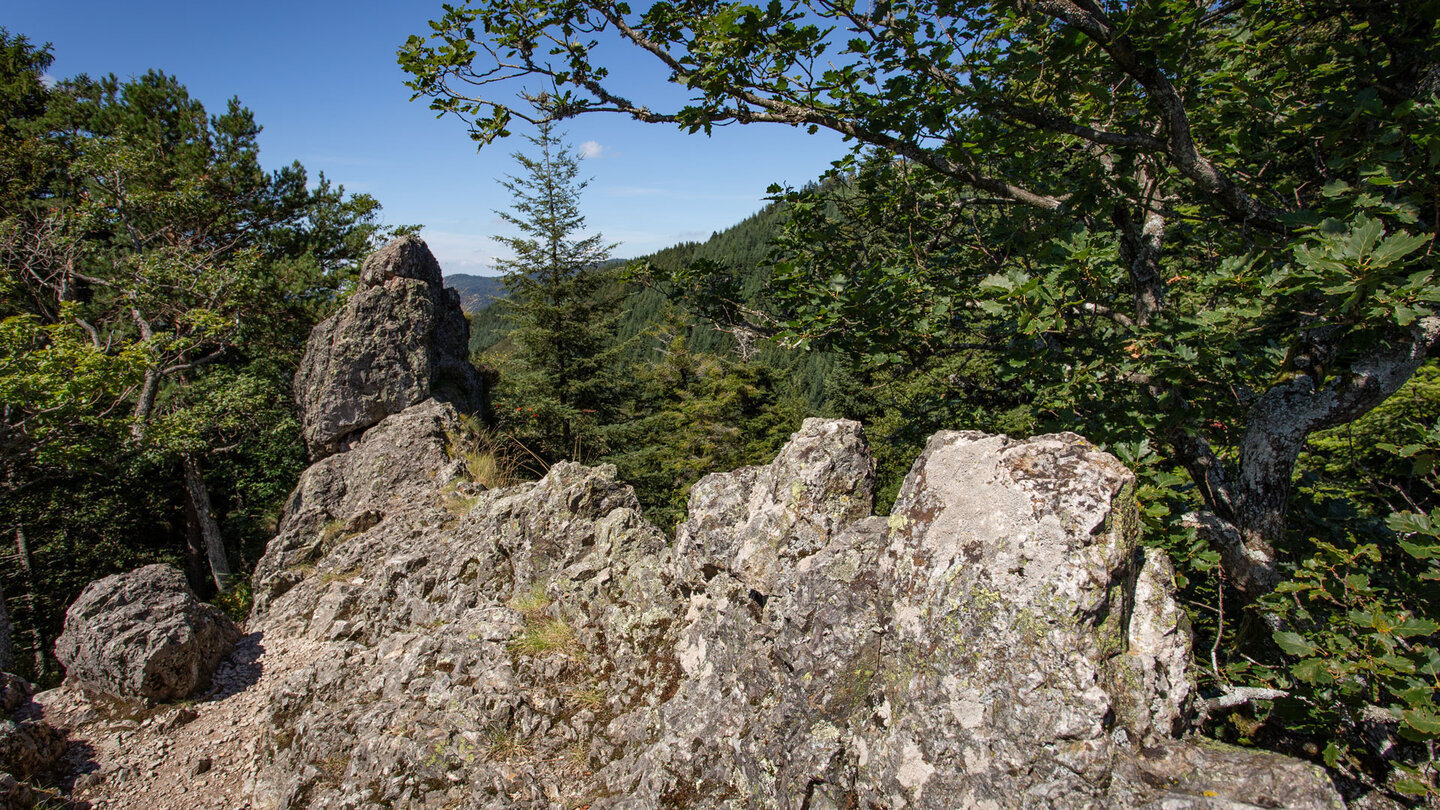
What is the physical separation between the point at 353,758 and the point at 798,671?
3737 millimetres

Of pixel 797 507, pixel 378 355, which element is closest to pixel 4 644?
pixel 378 355

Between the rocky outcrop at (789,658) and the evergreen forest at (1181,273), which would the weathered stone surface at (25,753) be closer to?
the rocky outcrop at (789,658)

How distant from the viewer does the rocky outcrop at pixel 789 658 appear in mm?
2717

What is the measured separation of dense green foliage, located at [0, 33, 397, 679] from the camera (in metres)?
13.3

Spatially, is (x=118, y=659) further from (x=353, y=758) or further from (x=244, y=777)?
(x=353, y=758)

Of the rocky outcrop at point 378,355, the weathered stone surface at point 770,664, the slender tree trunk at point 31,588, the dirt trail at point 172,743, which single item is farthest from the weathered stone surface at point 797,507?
the slender tree trunk at point 31,588

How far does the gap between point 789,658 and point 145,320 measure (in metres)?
19.3

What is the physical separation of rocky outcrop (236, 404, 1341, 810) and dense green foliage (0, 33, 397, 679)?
32.6ft

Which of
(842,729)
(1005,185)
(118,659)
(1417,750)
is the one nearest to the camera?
(1417,750)

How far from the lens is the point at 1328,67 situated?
3.65 meters

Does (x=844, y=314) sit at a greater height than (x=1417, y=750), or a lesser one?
greater

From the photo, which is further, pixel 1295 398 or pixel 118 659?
pixel 118 659

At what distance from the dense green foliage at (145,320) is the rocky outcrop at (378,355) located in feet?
9.18

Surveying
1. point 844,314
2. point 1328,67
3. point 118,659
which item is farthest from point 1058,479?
point 118,659
